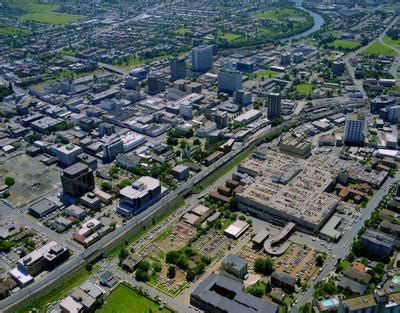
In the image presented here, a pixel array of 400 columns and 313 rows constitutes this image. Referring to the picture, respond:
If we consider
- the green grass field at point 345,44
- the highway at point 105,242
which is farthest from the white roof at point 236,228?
the green grass field at point 345,44

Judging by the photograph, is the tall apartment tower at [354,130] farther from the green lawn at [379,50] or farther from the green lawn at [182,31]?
the green lawn at [182,31]

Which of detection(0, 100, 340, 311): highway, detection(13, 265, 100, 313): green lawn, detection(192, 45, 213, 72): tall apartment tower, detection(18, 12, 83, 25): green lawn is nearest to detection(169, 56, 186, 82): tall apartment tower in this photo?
detection(192, 45, 213, 72): tall apartment tower

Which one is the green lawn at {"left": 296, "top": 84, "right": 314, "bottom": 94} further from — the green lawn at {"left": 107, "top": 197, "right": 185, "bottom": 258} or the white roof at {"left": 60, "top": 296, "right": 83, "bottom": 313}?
the white roof at {"left": 60, "top": 296, "right": 83, "bottom": 313}

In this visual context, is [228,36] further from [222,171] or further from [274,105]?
[222,171]

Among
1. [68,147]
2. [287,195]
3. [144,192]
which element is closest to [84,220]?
[144,192]

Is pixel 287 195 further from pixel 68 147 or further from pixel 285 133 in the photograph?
pixel 68 147

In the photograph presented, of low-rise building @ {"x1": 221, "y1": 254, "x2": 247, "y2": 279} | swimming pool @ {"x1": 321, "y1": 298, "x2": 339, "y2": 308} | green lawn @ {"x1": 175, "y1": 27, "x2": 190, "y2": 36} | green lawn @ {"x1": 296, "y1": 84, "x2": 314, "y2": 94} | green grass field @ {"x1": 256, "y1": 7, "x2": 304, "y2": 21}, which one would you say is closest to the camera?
swimming pool @ {"x1": 321, "y1": 298, "x2": 339, "y2": 308}
